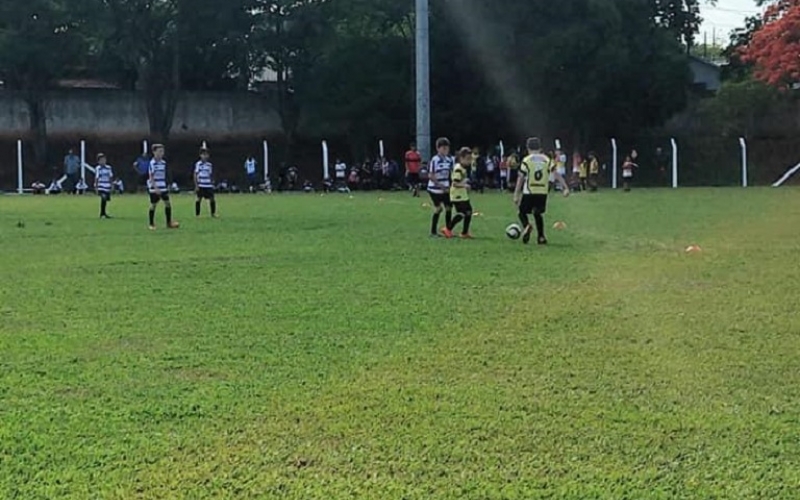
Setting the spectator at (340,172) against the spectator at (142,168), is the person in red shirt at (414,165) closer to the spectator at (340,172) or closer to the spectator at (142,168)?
the spectator at (340,172)

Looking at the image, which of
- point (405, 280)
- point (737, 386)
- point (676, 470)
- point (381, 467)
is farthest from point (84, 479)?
point (405, 280)

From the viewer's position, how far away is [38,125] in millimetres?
49500

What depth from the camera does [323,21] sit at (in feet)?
163

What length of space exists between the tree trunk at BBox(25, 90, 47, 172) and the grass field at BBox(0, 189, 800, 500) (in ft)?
118

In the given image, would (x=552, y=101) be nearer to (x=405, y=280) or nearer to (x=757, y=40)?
(x=757, y=40)

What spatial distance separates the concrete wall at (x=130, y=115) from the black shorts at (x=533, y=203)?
3639cm

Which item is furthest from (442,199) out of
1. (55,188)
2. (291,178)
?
(55,188)

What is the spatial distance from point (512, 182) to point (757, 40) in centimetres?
1104

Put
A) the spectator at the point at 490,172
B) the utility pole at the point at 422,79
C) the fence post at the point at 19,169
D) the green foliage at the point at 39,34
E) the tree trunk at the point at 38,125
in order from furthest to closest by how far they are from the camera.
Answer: the tree trunk at the point at 38,125 → the spectator at the point at 490,172 → the green foliage at the point at 39,34 → the fence post at the point at 19,169 → the utility pole at the point at 422,79

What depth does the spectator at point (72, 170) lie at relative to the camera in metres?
45.0

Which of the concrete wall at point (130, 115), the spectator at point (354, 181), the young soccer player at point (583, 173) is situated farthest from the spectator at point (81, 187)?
the young soccer player at point (583, 173)

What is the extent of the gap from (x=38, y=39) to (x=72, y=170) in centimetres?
572

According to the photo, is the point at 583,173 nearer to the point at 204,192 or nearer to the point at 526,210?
the point at 204,192

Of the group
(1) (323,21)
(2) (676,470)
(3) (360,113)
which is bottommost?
(2) (676,470)
